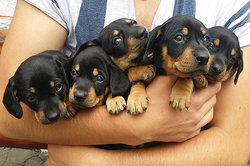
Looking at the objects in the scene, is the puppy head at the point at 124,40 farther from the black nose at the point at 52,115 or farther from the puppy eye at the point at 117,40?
the black nose at the point at 52,115

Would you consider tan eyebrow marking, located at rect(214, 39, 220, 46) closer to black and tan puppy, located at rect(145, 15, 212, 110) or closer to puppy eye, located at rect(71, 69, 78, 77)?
black and tan puppy, located at rect(145, 15, 212, 110)

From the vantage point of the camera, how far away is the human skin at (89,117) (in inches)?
77.8

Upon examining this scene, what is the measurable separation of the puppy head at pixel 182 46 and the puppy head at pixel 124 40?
0.12 m

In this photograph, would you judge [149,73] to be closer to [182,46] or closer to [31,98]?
[182,46]

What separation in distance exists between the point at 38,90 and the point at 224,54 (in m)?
1.71

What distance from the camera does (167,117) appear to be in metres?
1.95

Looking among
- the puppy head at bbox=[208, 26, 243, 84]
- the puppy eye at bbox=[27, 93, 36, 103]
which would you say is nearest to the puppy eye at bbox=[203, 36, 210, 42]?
the puppy head at bbox=[208, 26, 243, 84]

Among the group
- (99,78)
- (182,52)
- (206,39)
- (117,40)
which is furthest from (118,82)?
(206,39)

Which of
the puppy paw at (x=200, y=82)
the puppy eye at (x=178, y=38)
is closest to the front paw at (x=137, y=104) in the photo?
the puppy paw at (x=200, y=82)

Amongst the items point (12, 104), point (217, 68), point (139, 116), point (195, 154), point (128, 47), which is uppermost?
point (217, 68)

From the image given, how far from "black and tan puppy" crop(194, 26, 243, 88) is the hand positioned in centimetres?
9

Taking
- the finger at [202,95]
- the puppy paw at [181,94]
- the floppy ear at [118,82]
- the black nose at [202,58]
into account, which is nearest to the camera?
the black nose at [202,58]

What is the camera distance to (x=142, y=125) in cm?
196

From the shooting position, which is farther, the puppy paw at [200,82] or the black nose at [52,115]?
the puppy paw at [200,82]
